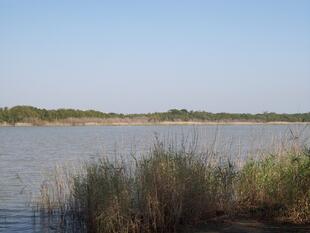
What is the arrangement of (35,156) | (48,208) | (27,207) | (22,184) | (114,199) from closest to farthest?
(114,199) → (48,208) → (27,207) → (22,184) → (35,156)

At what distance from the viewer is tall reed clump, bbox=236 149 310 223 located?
8.84 meters

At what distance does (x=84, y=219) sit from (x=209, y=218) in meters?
2.43

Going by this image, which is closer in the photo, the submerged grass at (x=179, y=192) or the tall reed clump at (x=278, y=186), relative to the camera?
the submerged grass at (x=179, y=192)

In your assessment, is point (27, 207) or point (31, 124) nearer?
point (27, 207)

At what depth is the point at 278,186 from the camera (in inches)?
379

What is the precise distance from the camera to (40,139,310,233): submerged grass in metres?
8.66

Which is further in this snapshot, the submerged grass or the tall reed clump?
the tall reed clump

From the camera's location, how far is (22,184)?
55.5 ft

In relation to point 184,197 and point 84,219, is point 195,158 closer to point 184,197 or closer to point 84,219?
point 184,197

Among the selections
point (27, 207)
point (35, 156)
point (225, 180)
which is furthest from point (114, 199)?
point (35, 156)

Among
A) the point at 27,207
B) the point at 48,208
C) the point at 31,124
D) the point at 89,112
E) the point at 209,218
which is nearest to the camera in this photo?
the point at 209,218

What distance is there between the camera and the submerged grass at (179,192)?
28.4ft

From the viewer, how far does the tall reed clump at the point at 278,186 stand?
884cm

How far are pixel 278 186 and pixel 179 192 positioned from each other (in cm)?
216
